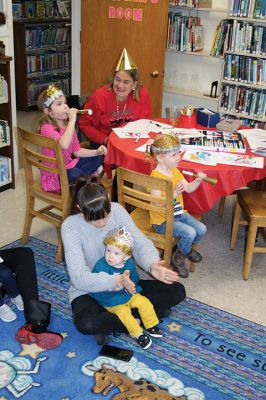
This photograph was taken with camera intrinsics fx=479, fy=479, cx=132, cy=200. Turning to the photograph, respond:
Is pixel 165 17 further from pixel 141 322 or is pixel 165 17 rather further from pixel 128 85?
pixel 141 322

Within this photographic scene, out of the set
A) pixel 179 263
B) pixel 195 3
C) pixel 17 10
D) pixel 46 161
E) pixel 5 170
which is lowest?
pixel 179 263

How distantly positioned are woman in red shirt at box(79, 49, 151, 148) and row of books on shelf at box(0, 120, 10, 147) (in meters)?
0.71

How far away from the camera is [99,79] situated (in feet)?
16.0

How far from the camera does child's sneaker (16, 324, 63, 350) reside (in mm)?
2180

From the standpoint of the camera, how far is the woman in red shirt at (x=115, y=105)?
3.39m

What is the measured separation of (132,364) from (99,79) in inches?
133

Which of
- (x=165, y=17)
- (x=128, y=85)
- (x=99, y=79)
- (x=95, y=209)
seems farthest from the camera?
(x=99, y=79)

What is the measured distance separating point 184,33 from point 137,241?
9.92 ft

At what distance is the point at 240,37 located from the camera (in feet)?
14.3

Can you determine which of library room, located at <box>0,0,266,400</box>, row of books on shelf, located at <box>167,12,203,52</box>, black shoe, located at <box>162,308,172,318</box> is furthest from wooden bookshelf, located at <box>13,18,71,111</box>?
black shoe, located at <box>162,308,172,318</box>

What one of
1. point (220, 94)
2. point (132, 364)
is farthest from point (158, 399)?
point (220, 94)

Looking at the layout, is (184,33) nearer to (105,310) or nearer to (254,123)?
→ (254,123)

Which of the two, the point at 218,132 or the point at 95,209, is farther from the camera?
the point at 218,132

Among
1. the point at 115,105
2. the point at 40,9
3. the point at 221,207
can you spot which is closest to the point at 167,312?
the point at 221,207
